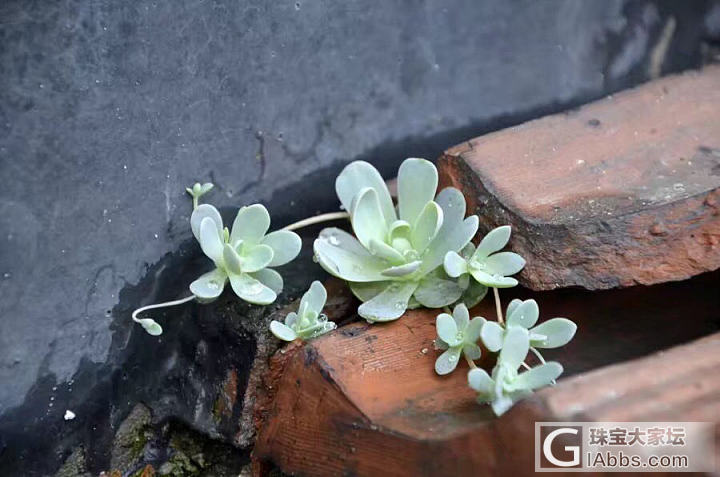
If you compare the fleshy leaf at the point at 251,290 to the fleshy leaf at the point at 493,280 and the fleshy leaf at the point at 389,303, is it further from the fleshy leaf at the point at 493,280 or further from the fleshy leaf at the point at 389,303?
the fleshy leaf at the point at 493,280

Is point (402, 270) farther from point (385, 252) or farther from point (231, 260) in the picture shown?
point (231, 260)

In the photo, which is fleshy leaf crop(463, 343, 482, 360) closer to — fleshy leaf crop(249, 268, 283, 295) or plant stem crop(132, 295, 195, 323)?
fleshy leaf crop(249, 268, 283, 295)

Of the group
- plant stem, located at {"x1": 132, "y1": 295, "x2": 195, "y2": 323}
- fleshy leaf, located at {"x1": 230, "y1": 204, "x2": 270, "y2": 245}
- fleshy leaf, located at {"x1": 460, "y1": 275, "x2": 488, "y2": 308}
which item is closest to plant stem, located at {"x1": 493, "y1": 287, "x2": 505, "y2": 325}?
fleshy leaf, located at {"x1": 460, "y1": 275, "x2": 488, "y2": 308}

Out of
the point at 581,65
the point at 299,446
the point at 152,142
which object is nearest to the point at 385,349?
the point at 299,446

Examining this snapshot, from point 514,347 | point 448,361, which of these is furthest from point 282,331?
point 514,347

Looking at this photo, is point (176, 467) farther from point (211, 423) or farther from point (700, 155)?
point (700, 155)

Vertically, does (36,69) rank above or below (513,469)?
above
